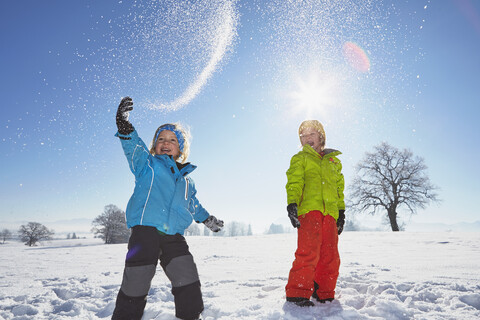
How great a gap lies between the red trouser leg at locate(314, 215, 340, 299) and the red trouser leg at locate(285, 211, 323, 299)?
0.48 feet

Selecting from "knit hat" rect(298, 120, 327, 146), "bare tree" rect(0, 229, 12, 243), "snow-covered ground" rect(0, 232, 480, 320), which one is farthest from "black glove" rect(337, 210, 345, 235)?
"bare tree" rect(0, 229, 12, 243)

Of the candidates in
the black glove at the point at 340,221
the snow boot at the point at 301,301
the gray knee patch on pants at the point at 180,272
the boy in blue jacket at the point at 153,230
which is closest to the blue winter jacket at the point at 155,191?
the boy in blue jacket at the point at 153,230

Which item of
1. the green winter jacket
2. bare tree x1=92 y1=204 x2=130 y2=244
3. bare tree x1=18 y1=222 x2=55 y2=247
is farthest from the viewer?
bare tree x1=18 y1=222 x2=55 y2=247

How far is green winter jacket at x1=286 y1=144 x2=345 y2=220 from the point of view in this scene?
291 cm

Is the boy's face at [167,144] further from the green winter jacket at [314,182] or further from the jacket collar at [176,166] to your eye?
the green winter jacket at [314,182]

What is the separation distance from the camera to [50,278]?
4.25 metres

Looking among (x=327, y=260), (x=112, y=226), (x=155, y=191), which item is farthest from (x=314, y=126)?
(x=112, y=226)

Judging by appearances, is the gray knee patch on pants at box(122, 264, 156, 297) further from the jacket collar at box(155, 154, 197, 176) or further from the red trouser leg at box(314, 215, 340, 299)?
the red trouser leg at box(314, 215, 340, 299)

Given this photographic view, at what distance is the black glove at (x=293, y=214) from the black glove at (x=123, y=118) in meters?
1.81

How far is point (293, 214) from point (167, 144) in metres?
1.59

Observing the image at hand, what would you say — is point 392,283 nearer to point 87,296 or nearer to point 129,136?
point 129,136

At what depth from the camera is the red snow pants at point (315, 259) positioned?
265 centimetres

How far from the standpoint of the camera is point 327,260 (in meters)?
2.87

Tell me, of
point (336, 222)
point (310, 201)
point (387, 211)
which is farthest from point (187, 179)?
point (387, 211)
